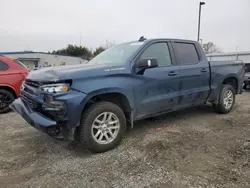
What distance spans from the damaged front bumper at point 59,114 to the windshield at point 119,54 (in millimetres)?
1172

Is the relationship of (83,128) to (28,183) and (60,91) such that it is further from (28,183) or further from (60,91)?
(28,183)

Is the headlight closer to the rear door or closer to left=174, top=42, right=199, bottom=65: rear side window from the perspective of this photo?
the rear door

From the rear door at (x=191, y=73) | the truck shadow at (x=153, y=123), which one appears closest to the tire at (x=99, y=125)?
the truck shadow at (x=153, y=123)

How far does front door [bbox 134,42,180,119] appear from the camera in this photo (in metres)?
4.06

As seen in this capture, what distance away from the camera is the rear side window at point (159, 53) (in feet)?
14.1

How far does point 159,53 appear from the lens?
4.49 m

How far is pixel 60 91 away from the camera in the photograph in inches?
127

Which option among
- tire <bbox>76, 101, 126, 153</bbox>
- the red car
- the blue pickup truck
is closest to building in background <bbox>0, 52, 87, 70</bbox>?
the red car

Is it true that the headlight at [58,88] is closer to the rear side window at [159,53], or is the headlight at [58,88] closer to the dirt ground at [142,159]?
the dirt ground at [142,159]

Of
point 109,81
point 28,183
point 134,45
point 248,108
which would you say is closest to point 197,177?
point 109,81

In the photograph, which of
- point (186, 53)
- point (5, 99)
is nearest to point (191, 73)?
point (186, 53)

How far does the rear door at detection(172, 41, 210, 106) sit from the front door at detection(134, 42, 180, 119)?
0.72ft

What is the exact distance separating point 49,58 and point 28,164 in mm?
35665

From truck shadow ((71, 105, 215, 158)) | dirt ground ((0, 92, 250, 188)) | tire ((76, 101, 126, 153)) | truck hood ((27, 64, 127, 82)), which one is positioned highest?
truck hood ((27, 64, 127, 82))
